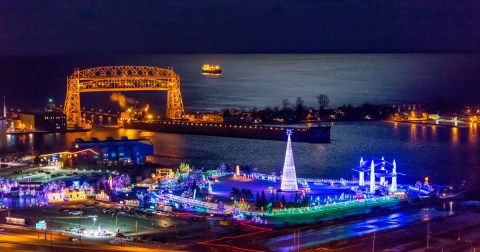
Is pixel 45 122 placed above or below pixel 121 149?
above

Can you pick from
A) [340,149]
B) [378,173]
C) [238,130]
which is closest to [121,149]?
[340,149]

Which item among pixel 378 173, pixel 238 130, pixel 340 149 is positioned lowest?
pixel 378 173

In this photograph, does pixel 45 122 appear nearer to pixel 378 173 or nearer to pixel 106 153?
pixel 106 153

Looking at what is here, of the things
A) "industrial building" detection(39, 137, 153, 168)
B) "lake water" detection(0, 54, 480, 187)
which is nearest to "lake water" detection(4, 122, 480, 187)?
"lake water" detection(0, 54, 480, 187)

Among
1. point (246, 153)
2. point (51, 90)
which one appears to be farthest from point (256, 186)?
point (51, 90)

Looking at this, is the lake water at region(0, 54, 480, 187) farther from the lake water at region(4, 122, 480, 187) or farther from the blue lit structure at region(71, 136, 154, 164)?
the blue lit structure at region(71, 136, 154, 164)

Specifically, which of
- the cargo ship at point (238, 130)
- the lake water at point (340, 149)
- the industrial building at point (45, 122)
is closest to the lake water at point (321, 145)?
the lake water at point (340, 149)

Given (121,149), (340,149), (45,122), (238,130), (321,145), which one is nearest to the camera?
(121,149)

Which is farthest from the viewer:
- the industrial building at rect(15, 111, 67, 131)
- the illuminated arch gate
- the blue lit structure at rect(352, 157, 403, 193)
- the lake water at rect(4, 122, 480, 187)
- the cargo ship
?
the illuminated arch gate
